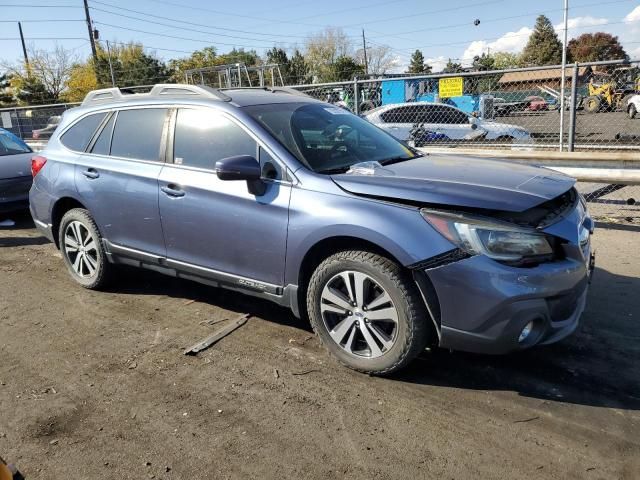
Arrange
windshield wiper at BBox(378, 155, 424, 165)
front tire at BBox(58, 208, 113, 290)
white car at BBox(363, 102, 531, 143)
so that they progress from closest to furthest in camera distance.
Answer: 1. windshield wiper at BBox(378, 155, 424, 165)
2. front tire at BBox(58, 208, 113, 290)
3. white car at BBox(363, 102, 531, 143)

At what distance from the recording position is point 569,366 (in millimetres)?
3469

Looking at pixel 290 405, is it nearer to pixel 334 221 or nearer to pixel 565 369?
pixel 334 221

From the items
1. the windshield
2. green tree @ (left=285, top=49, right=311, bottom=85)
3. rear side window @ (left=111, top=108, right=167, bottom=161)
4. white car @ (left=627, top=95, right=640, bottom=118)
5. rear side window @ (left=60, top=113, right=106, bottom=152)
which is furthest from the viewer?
green tree @ (left=285, top=49, right=311, bottom=85)

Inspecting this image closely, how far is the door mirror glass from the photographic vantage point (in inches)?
139

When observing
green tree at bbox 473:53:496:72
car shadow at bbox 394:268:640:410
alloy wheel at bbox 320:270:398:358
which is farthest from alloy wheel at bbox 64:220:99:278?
green tree at bbox 473:53:496:72

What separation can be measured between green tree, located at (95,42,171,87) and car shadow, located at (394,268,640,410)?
166ft

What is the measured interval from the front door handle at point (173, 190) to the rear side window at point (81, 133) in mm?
1355

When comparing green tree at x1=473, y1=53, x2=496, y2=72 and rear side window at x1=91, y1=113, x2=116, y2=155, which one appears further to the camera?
green tree at x1=473, y1=53, x2=496, y2=72

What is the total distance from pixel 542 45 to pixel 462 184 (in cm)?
9603

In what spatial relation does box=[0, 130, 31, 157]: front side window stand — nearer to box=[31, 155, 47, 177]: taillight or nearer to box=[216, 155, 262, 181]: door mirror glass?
box=[31, 155, 47, 177]: taillight

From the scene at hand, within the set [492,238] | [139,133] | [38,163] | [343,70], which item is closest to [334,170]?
[492,238]

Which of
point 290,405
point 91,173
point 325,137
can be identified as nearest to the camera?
point 290,405

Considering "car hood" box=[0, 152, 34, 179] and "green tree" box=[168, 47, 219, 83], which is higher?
"green tree" box=[168, 47, 219, 83]

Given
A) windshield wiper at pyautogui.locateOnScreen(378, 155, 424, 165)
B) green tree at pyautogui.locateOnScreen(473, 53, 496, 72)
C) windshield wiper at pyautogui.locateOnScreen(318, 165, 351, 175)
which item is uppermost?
green tree at pyautogui.locateOnScreen(473, 53, 496, 72)
